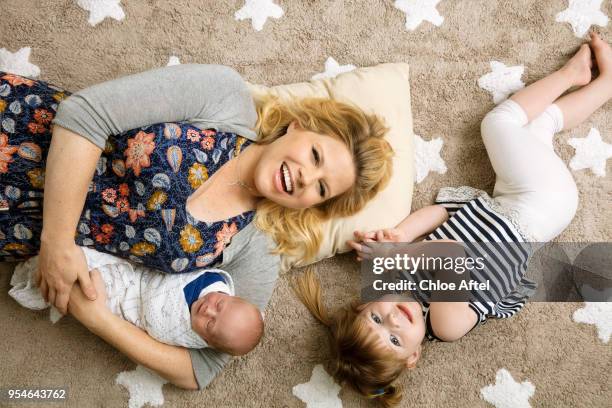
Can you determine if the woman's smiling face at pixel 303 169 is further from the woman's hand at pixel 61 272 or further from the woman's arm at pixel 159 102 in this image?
the woman's hand at pixel 61 272

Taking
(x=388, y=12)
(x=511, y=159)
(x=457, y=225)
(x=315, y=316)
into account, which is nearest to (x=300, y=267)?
(x=315, y=316)

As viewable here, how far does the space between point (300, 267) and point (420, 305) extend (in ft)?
1.20

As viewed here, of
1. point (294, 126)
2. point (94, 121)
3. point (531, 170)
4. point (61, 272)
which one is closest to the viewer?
point (94, 121)

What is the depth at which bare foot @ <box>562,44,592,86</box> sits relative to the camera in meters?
1.56

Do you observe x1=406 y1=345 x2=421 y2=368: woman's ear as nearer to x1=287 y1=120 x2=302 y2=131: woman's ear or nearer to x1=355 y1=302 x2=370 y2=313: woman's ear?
x1=355 y1=302 x2=370 y2=313: woman's ear

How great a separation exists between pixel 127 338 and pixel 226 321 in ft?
0.88

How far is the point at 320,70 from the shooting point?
1.61m

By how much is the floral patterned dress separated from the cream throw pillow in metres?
0.29

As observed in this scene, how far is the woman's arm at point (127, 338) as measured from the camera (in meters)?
1.29

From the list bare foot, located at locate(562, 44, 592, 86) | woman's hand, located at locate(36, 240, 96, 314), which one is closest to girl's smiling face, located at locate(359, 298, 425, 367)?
woman's hand, located at locate(36, 240, 96, 314)

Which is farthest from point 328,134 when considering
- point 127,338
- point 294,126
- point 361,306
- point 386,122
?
point 127,338

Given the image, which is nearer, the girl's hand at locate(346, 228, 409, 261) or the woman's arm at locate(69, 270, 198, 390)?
the woman's arm at locate(69, 270, 198, 390)

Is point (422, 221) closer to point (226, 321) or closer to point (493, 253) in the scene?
point (493, 253)

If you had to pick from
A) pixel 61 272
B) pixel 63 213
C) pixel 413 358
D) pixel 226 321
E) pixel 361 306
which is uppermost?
pixel 63 213
